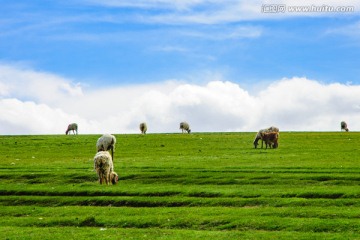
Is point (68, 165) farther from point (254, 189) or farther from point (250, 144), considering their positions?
point (250, 144)

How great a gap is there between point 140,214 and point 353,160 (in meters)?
24.0

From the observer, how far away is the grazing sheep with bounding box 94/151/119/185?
32.9 meters

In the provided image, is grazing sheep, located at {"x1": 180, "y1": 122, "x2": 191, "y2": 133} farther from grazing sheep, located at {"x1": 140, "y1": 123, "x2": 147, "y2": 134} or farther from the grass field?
the grass field

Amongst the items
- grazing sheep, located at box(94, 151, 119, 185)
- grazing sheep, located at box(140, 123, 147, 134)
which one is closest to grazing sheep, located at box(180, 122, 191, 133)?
A: grazing sheep, located at box(140, 123, 147, 134)

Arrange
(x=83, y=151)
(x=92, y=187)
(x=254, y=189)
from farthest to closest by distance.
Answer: (x=83, y=151) → (x=92, y=187) → (x=254, y=189)

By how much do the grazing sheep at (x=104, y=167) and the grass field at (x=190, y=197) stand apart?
38.0 inches

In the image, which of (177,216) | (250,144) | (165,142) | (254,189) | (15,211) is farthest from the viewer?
(165,142)

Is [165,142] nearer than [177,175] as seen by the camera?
No

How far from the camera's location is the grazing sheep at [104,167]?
32.9 m

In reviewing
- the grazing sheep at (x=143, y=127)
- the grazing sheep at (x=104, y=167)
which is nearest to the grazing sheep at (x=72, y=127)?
the grazing sheep at (x=143, y=127)

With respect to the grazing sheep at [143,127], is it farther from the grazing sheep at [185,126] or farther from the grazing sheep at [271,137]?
Result: the grazing sheep at [271,137]

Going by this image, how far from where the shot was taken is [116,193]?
30875 mm

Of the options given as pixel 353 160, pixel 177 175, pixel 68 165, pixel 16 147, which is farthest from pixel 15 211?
pixel 16 147

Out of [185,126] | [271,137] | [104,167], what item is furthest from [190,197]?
[185,126]
